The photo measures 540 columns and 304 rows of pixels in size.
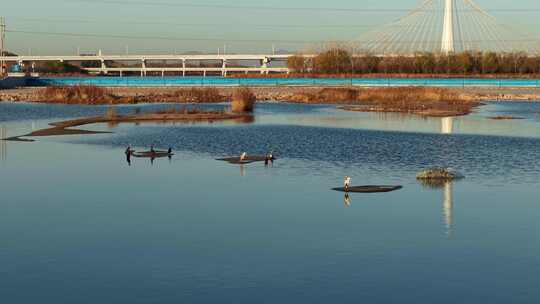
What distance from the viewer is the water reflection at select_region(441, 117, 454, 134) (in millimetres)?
58406

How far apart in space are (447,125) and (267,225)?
40.4 meters

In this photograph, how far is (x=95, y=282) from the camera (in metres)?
19.3

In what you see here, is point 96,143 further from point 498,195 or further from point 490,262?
point 490,262

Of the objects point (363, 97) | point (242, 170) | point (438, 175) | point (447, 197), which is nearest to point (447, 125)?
point (438, 175)

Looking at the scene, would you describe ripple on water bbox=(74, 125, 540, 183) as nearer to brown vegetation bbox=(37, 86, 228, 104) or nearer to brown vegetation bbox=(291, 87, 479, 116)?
brown vegetation bbox=(291, 87, 479, 116)

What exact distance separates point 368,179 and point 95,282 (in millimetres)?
17741

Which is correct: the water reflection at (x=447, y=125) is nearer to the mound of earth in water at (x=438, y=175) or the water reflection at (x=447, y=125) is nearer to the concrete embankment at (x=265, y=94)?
the mound of earth in water at (x=438, y=175)

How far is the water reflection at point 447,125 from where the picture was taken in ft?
192

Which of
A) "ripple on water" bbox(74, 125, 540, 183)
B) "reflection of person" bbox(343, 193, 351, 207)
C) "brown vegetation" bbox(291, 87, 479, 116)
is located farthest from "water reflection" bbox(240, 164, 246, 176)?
"brown vegetation" bbox(291, 87, 479, 116)

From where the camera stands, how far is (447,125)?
63.7m

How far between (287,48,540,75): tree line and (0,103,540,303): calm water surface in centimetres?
9428

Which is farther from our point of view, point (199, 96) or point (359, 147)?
point (199, 96)

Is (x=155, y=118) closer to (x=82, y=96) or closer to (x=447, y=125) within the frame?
(x=447, y=125)

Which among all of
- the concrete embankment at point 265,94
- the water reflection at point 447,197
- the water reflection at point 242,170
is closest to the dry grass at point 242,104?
the concrete embankment at point 265,94
